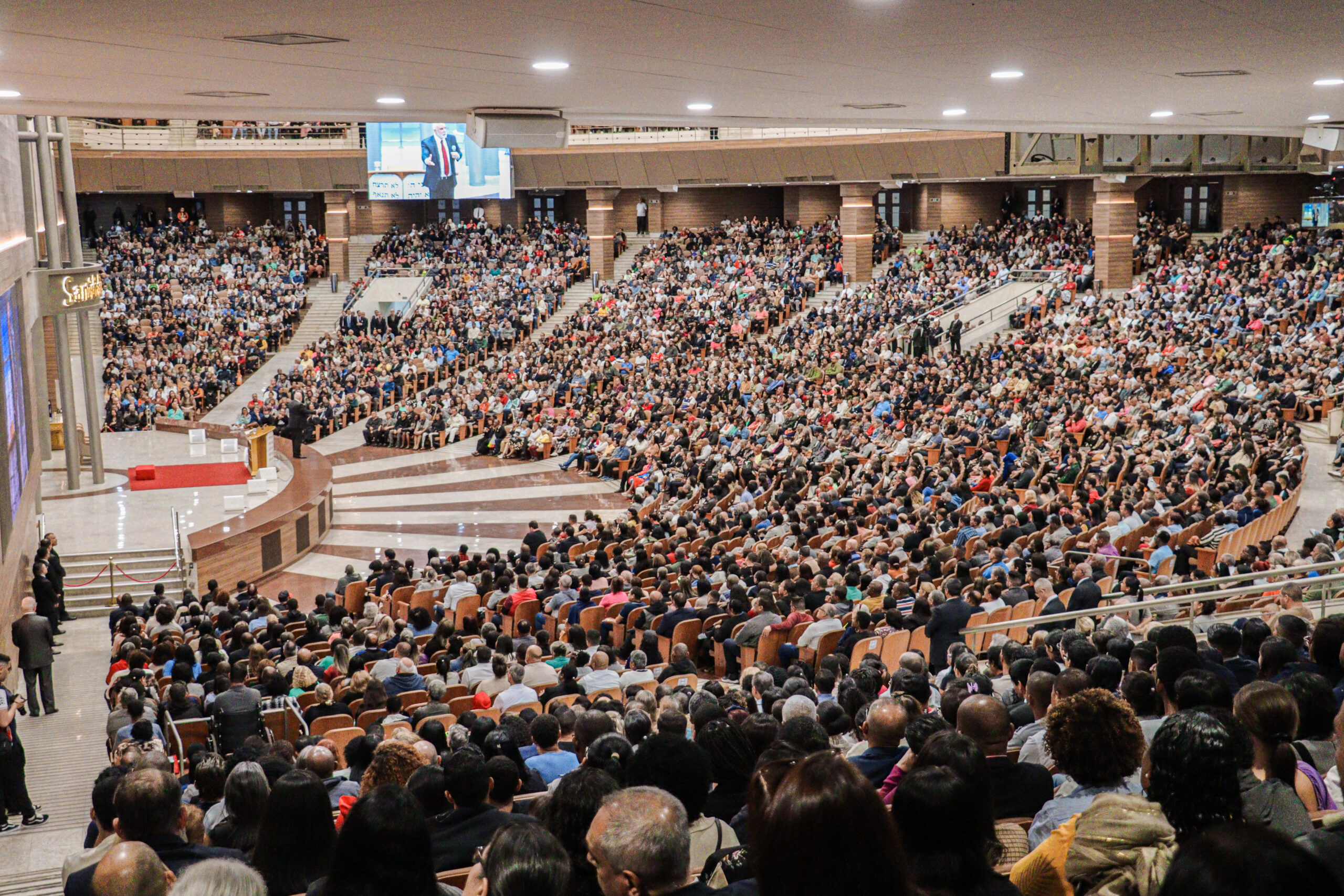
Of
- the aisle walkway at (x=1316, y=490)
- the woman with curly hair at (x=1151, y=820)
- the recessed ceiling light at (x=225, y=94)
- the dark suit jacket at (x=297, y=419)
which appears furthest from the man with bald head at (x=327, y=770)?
the dark suit jacket at (x=297, y=419)

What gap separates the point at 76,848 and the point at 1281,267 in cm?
2127

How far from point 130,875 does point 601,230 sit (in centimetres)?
3166

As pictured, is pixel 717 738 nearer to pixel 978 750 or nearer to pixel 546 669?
pixel 978 750

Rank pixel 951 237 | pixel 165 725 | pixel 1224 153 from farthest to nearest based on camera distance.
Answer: pixel 951 237 → pixel 1224 153 → pixel 165 725

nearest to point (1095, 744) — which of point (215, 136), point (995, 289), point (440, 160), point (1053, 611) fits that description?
point (1053, 611)

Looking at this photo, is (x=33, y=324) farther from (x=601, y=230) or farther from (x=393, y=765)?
(x=601, y=230)

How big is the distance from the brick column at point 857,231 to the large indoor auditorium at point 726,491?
108 millimetres

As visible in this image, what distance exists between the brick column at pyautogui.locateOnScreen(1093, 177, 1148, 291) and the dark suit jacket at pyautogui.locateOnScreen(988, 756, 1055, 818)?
23526 millimetres

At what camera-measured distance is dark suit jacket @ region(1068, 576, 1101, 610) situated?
27.2 ft

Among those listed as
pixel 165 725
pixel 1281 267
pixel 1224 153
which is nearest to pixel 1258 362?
pixel 1281 267

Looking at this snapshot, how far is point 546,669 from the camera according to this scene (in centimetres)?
805

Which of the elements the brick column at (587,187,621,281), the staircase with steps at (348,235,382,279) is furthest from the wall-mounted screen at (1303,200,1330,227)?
the staircase with steps at (348,235,382,279)

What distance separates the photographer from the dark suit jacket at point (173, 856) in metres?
3.29

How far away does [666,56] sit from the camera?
599 centimetres
